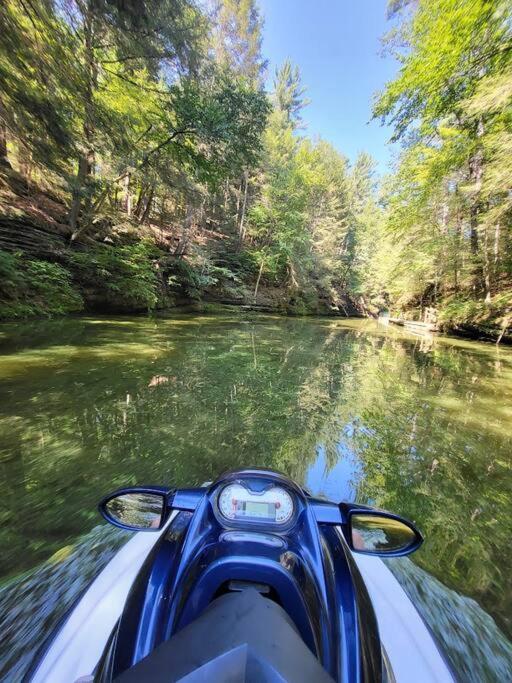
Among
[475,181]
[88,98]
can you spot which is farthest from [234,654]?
[475,181]

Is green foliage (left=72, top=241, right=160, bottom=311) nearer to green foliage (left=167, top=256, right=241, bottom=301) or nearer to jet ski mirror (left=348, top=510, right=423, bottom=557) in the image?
green foliage (left=167, top=256, right=241, bottom=301)

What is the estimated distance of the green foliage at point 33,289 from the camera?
25.9ft

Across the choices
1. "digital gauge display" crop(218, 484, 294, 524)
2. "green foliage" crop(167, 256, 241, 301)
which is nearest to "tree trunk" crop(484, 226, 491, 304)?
"green foliage" crop(167, 256, 241, 301)

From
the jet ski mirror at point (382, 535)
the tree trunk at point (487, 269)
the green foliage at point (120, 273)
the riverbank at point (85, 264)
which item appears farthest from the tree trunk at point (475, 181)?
the jet ski mirror at point (382, 535)

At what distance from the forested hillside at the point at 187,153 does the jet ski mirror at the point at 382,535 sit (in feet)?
21.3

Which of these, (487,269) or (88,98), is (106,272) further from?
(487,269)

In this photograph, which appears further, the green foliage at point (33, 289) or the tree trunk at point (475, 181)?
the tree trunk at point (475, 181)

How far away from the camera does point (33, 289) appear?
9000 millimetres

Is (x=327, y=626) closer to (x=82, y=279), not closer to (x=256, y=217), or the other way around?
(x=82, y=279)

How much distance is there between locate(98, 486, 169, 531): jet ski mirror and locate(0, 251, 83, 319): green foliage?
8.41 meters

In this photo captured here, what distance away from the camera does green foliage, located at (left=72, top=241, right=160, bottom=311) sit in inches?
429

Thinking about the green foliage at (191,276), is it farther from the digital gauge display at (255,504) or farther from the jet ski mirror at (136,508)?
the digital gauge display at (255,504)

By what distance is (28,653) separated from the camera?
114cm

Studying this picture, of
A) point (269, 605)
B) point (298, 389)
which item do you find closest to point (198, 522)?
point (269, 605)
